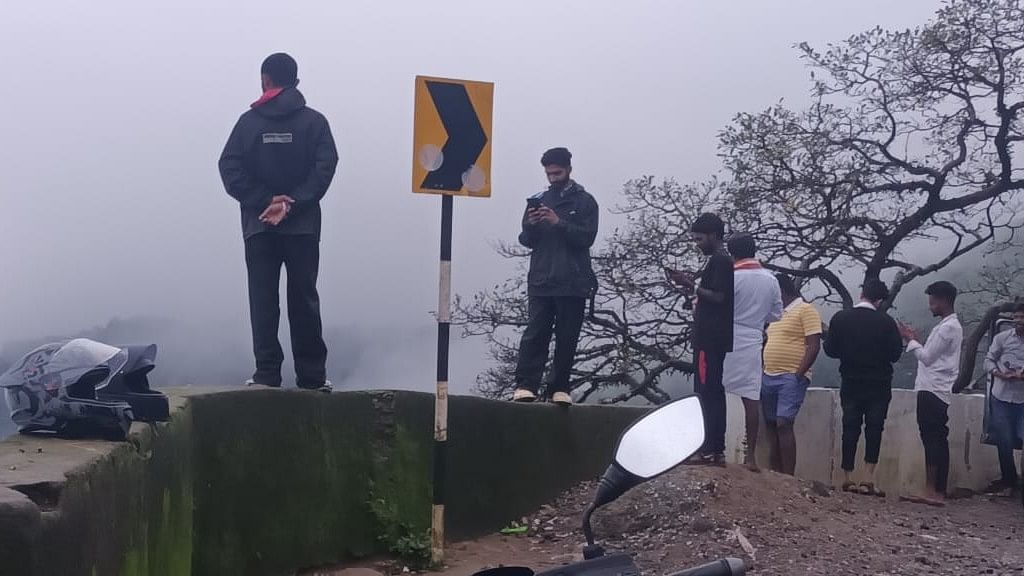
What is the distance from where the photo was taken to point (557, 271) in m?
7.12

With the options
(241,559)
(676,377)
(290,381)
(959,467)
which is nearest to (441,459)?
(290,381)

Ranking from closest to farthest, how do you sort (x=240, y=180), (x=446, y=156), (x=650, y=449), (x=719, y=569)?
(x=719, y=569) → (x=650, y=449) → (x=446, y=156) → (x=240, y=180)

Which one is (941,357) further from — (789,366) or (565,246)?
(565,246)

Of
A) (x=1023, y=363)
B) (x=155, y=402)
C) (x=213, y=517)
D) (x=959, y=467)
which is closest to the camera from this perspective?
(x=155, y=402)

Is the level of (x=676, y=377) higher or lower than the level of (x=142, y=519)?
lower

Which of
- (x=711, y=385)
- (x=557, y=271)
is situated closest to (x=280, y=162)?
(x=557, y=271)

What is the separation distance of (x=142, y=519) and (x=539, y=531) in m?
3.95

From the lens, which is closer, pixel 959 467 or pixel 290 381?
pixel 290 381

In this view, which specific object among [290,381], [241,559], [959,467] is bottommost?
[959,467]

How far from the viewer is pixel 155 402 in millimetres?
3359

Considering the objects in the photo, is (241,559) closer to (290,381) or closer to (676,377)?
(290,381)

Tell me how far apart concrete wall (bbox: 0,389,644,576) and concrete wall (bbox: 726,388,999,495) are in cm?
278

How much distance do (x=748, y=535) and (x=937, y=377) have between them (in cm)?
363

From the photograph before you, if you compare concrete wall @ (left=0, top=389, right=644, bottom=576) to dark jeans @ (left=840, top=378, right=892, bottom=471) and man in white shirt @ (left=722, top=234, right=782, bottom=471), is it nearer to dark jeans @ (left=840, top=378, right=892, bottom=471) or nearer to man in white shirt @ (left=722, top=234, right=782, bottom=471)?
man in white shirt @ (left=722, top=234, right=782, bottom=471)
